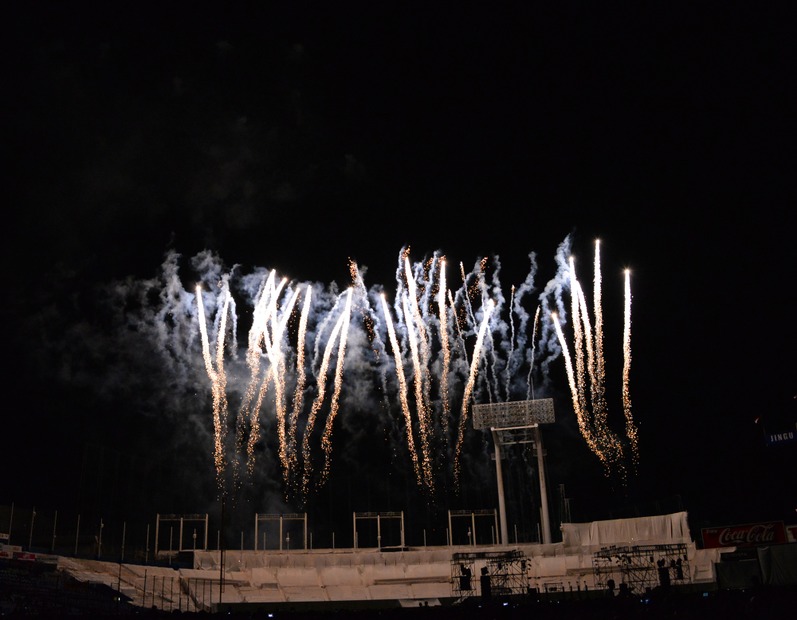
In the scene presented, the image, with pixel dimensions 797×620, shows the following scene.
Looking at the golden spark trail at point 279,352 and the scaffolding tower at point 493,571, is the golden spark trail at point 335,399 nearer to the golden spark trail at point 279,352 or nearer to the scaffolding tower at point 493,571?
the golden spark trail at point 279,352

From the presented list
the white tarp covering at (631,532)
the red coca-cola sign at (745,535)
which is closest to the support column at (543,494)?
the white tarp covering at (631,532)

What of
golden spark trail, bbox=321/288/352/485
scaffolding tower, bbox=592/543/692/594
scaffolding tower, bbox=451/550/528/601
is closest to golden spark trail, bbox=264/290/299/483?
golden spark trail, bbox=321/288/352/485

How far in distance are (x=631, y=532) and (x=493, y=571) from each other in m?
9.79

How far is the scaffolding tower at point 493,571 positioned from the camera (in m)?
47.2

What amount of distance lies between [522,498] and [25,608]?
161 ft

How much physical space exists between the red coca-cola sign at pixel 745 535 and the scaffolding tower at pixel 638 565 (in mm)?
1841

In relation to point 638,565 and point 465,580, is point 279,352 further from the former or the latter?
point 638,565

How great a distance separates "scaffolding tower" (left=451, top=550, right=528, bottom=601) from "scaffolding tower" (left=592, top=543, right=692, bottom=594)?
4858mm

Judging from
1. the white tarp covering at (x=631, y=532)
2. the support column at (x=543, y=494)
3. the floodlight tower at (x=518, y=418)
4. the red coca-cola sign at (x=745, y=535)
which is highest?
the floodlight tower at (x=518, y=418)

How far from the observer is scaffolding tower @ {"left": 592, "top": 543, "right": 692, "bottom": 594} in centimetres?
4772

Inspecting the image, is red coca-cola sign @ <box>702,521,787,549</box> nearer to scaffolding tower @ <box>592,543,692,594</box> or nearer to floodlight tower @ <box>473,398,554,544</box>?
scaffolding tower @ <box>592,543,692,594</box>

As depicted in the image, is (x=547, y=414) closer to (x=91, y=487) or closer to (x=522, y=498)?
(x=522, y=498)

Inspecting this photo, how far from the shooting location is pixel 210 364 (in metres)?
52.8

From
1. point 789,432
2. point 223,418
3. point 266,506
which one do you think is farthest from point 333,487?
point 789,432
